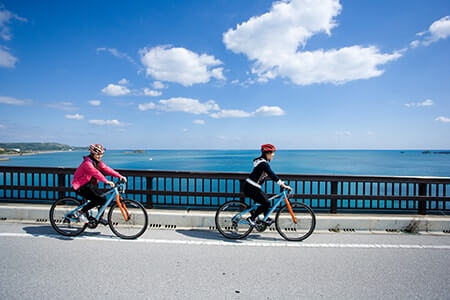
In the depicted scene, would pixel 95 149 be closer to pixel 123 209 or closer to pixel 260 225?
pixel 123 209

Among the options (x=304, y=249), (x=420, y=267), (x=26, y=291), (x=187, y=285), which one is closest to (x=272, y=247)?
(x=304, y=249)

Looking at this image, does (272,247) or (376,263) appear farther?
(272,247)

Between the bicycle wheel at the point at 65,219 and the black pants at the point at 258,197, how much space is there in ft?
11.3

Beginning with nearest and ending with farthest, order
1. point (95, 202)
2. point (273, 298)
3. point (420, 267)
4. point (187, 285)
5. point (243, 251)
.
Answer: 1. point (273, 298)
2. point (187, 285)
3. point (420, 267)
4. point (243, 251)
5. point (95, 202)

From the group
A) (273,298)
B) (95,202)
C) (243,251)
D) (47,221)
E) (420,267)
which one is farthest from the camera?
(47,221)

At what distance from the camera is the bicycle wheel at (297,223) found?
4.72 meters

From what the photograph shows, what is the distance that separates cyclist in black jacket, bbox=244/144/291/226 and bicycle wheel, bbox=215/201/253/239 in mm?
217

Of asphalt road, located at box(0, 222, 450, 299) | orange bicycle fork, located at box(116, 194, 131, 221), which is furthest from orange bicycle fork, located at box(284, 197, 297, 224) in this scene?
orange bicycle fork, located at box(116, 194, 131, 221)

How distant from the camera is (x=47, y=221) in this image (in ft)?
18.0

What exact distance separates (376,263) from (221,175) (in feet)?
11.4

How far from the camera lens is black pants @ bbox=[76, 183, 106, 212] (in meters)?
4.59

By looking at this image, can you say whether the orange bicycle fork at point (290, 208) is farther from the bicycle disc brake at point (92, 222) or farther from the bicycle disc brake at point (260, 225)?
the bicycle disc brake at point (92, 222)

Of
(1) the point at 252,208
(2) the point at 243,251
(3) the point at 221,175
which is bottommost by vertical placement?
(2) the point at 243,251

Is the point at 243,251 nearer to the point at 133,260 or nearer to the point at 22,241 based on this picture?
the point at 133,260
